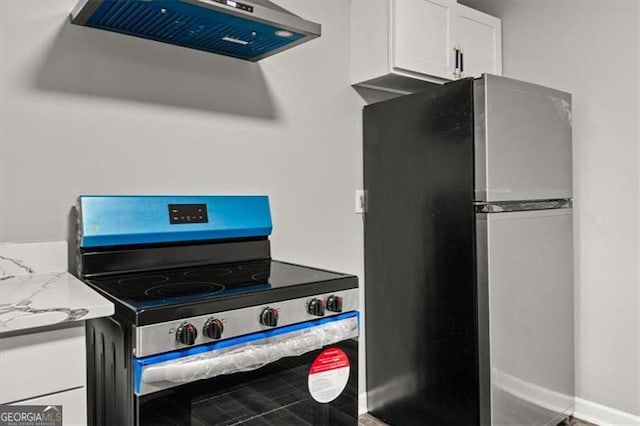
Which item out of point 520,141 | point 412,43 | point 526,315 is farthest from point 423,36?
point 526,315

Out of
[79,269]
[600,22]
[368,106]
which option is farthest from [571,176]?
[79,269]

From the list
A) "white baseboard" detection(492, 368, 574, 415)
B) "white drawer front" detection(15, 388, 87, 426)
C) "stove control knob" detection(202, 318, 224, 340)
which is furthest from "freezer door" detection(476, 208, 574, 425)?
"white drawer front" detection(15, 388, 87, 426)

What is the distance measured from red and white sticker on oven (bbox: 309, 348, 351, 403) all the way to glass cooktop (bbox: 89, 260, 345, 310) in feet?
0.81

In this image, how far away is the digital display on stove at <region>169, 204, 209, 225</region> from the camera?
5.89ft

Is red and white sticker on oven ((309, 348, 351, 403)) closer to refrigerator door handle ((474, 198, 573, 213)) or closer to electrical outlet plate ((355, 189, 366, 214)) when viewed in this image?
refrigerator door handle ((474, 198, 573, 213))

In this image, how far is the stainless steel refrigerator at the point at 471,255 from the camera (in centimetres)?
196

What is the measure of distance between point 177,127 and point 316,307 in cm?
92

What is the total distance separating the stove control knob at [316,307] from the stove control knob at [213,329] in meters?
0.32

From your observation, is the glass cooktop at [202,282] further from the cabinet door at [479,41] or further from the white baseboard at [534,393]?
the cabinet door at [479,41]

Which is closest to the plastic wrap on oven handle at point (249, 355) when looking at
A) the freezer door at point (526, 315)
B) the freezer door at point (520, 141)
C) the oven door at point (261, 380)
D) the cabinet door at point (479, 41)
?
the oven door at point (261, 380)

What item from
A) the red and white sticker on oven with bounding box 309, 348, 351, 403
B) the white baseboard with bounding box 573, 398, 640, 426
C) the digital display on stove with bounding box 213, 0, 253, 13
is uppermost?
the digital display on stove with bounding box 213, 0, 253, 13

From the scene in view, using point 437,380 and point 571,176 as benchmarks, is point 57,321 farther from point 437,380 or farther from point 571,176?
point 571,176

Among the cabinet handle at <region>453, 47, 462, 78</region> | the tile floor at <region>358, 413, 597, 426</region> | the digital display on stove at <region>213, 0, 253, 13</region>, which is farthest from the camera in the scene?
the cabinet handle at <region>453, 47, 462, 78</region>

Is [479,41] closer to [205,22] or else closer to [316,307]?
[205,22]
